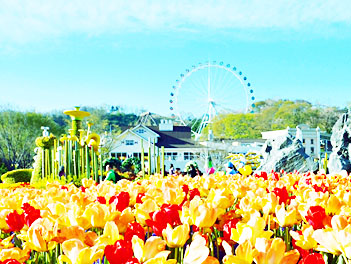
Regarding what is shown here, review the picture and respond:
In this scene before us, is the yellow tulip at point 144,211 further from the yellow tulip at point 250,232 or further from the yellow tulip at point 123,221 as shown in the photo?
the yellow tulip at point 250,232

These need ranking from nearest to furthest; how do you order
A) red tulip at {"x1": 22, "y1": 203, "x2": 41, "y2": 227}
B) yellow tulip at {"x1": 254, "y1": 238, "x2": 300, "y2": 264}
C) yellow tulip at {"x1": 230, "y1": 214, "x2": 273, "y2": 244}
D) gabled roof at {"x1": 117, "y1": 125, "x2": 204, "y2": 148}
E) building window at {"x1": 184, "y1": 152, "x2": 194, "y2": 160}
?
yellow tulip at {"x1": 254, "y1": 238, "x2": 300, "y2": 264} < yellow tulip at {"x1": 230, "y1": 214, "x2": 273, "y2": 244} < red tulip at {"x1": 22, "y1": 203, "x2": 41, "y2": 227} < building window at {"x1": 184, "y1": 152, "x2": 194, "y2": 160} < gabled roof at {"x1": 117, "y1": 125, "x2": 204, "y2": 148}

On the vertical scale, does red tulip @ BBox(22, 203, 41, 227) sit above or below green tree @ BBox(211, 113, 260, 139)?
below

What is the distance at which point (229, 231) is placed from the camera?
164 centimetres

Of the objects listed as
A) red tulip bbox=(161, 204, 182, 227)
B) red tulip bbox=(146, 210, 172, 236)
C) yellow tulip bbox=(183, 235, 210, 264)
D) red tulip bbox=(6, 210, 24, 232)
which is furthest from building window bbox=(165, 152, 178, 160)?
yellow tulip bbox=(183, 235, 210, 264)

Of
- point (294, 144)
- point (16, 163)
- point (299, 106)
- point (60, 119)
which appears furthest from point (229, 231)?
point (60, 119)

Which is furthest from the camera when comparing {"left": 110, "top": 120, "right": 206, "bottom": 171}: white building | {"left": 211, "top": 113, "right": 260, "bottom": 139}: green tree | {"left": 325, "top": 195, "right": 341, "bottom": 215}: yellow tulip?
{"left": 211, "top": 113, "right": 260, "bottom": 139}: green tree

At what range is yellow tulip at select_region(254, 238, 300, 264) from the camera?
1.23 metres

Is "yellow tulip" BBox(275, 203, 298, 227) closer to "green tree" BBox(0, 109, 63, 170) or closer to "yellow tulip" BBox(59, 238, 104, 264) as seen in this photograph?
"yellow tulip" BBox(59, 238, 104, 264)

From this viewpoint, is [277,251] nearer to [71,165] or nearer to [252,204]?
[252,204]

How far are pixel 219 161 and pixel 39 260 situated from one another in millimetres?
28582

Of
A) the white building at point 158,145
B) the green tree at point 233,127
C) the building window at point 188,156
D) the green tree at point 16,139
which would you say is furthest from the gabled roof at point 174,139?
the green tree at point 16,139

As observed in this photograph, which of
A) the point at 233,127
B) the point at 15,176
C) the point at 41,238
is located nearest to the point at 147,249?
the point at 41,238

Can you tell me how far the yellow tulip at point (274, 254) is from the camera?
4.02 ft

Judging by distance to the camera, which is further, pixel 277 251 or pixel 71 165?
pixel 71 165
